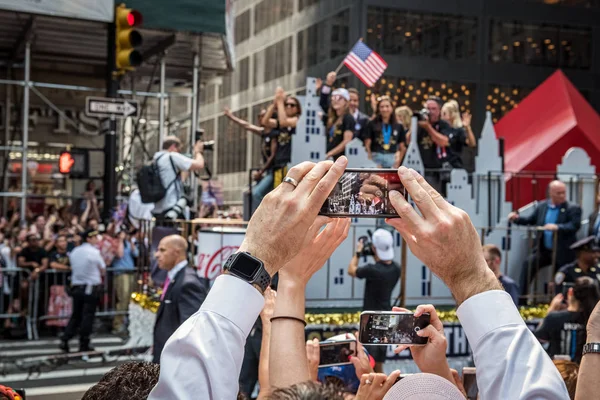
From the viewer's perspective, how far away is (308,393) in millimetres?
1975

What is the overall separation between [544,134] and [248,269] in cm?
1544

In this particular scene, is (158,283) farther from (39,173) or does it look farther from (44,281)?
(39,173)

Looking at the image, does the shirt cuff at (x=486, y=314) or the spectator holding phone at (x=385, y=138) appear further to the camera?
the spectator holding phone at (x=385, y=138)

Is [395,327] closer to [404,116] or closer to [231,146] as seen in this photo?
[404,116]

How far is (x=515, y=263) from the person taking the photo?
12688 mm

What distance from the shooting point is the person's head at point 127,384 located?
96.7 inches

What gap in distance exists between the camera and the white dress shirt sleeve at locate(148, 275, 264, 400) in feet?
6.27

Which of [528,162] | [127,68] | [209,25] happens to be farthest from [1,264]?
[528,162]

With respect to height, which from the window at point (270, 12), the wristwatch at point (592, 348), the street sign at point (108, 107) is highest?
the window at point (270, 12)

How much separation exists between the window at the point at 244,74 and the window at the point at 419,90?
16165mm

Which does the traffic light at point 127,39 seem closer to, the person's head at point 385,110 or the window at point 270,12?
the person's head at point 385,110

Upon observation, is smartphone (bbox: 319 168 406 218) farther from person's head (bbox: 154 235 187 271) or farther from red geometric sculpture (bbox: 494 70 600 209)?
red geometric sculpture (bbox: 494 70 600 209)

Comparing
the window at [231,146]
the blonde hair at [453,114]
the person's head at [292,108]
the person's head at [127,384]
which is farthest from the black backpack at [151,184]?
the window at [231,146]

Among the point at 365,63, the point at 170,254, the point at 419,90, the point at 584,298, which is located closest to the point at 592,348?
the point at 584,298
